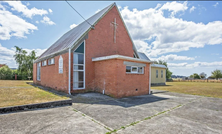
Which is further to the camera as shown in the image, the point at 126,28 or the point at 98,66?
the point at 126,28

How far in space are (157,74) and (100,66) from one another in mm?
16413

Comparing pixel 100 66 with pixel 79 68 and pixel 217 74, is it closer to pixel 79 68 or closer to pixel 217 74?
pixel 79 68

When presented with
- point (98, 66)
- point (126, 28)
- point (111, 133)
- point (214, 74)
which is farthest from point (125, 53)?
point (214, 74)

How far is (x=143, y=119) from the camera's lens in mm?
5070

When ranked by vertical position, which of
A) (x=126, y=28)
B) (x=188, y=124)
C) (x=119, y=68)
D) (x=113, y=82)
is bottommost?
(x=188, y=124)

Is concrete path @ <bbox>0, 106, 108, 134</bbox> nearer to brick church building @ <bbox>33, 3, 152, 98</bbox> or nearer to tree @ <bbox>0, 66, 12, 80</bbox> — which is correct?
brick church building @ <bbox>33, 3, 152, 98</bbox>

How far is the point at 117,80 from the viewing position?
958 cm

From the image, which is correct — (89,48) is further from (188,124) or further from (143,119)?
(188,124)

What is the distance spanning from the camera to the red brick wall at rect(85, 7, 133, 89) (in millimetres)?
11602

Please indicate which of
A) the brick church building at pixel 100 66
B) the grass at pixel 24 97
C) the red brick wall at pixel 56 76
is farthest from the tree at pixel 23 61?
the grass at pixel 24 97

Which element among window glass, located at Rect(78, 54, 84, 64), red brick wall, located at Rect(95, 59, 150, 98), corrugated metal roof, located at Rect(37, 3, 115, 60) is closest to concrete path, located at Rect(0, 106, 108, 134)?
red brick wall, located at Rect(95, 59, 150, 98)

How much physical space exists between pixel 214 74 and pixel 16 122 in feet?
237

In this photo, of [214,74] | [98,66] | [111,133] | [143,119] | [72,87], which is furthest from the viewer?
[214,74]

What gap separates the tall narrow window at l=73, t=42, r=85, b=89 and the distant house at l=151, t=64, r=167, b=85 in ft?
50.1
